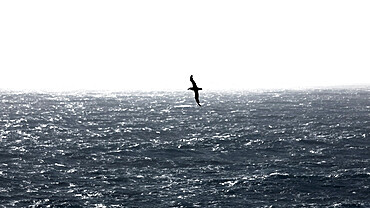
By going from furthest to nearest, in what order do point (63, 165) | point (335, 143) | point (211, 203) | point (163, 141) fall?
point (163, 141) < point (335, 143) < point (63, 165) < point (211, 203)

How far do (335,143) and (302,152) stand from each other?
13.6 m

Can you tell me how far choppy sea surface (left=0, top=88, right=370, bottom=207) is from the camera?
5878cm

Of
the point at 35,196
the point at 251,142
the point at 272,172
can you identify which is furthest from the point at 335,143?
the point at 35,196

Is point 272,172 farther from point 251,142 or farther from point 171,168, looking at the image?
point 251,142

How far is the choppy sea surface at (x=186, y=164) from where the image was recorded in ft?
193

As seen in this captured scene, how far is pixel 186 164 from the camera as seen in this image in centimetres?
7806

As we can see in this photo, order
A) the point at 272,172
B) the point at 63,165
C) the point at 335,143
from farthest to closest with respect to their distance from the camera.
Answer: the point at 335,143 < the point at 63,165 < the point at 272,172

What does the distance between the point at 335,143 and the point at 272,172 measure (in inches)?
1274

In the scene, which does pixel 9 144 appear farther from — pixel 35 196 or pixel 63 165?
pixel 35 196

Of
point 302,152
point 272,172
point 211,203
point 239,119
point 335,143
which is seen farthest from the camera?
point 239,119

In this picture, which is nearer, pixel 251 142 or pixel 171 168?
pixel 171 168

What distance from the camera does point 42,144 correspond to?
96.8 m

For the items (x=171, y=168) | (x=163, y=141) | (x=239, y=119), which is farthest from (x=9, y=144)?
(x=239, y=119)

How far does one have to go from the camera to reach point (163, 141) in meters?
102
